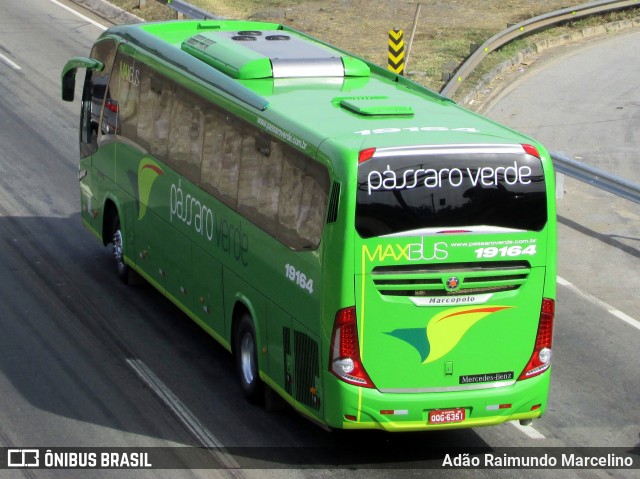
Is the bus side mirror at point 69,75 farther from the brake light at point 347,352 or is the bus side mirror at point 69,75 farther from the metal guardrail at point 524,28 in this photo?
the metal guardrail at point 524,28

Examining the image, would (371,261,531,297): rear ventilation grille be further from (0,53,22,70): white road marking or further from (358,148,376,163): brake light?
(0,53,22,70): white road marking

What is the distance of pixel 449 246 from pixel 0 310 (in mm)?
6818

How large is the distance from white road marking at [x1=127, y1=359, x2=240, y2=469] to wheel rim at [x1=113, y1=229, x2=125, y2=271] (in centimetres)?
286

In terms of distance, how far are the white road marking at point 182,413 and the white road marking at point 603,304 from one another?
5780 millimetres

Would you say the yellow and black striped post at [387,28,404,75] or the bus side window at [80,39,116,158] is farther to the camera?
the yellow and black striped post at [387,28,404,75]

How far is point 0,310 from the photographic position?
14.5m

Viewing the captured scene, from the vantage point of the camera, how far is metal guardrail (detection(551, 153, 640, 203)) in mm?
16969

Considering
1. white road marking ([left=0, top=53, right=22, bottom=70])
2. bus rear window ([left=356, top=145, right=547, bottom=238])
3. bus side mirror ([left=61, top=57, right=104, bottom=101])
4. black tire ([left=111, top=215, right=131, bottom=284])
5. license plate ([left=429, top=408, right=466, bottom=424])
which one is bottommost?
white road marking ([left=0, top=53, right=22, bottom=70])

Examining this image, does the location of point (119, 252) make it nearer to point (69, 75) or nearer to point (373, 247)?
point (69, 75)

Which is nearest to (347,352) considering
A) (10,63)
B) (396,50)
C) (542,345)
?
(542,345)

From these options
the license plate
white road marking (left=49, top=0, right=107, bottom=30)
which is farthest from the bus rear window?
white road marking (left=49, top=0, right=107, bottom=30)

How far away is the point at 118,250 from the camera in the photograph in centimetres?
1587

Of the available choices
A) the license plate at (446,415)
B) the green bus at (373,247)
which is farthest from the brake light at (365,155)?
the license plate at (446,415)

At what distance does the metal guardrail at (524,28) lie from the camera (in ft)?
80.2
